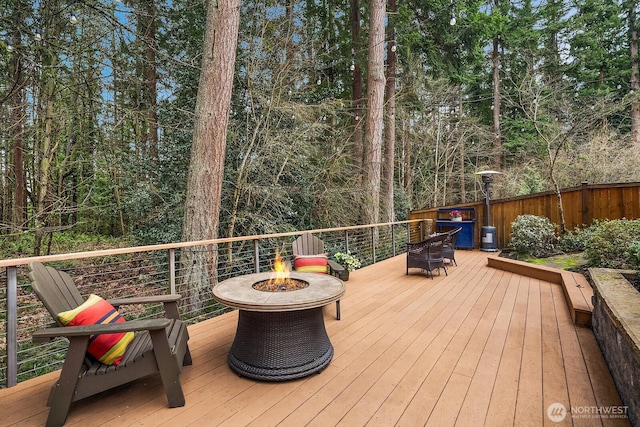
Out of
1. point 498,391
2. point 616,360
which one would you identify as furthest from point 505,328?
point 498,391

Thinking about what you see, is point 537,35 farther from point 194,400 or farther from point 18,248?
point 18,248

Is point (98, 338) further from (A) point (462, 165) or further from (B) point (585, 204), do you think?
(A) point (462, 165)

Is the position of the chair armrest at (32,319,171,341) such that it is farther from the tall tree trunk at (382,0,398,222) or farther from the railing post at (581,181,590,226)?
the railing post at (581,181,590,226)

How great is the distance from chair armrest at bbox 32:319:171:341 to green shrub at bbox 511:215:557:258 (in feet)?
20.5

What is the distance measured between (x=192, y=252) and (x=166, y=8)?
6.35 metres

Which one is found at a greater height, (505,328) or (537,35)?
(537,35)

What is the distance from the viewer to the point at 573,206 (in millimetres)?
6355

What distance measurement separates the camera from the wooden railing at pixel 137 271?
1.95 m

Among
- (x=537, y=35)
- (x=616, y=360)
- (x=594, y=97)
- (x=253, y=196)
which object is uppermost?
(x=537, y=35)

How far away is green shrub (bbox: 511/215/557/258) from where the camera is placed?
573 cm

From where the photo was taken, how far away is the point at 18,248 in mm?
6543

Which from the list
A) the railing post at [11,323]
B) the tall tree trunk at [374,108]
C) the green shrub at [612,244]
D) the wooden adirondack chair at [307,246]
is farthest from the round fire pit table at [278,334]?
the tall tree trunk at [374,108]

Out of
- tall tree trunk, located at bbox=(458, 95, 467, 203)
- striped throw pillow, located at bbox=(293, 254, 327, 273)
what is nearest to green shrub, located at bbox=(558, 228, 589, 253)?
striped throw pillow, located at bbox=(293, 254, 327, 273)

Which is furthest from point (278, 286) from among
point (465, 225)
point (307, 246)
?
point (465, 225)
